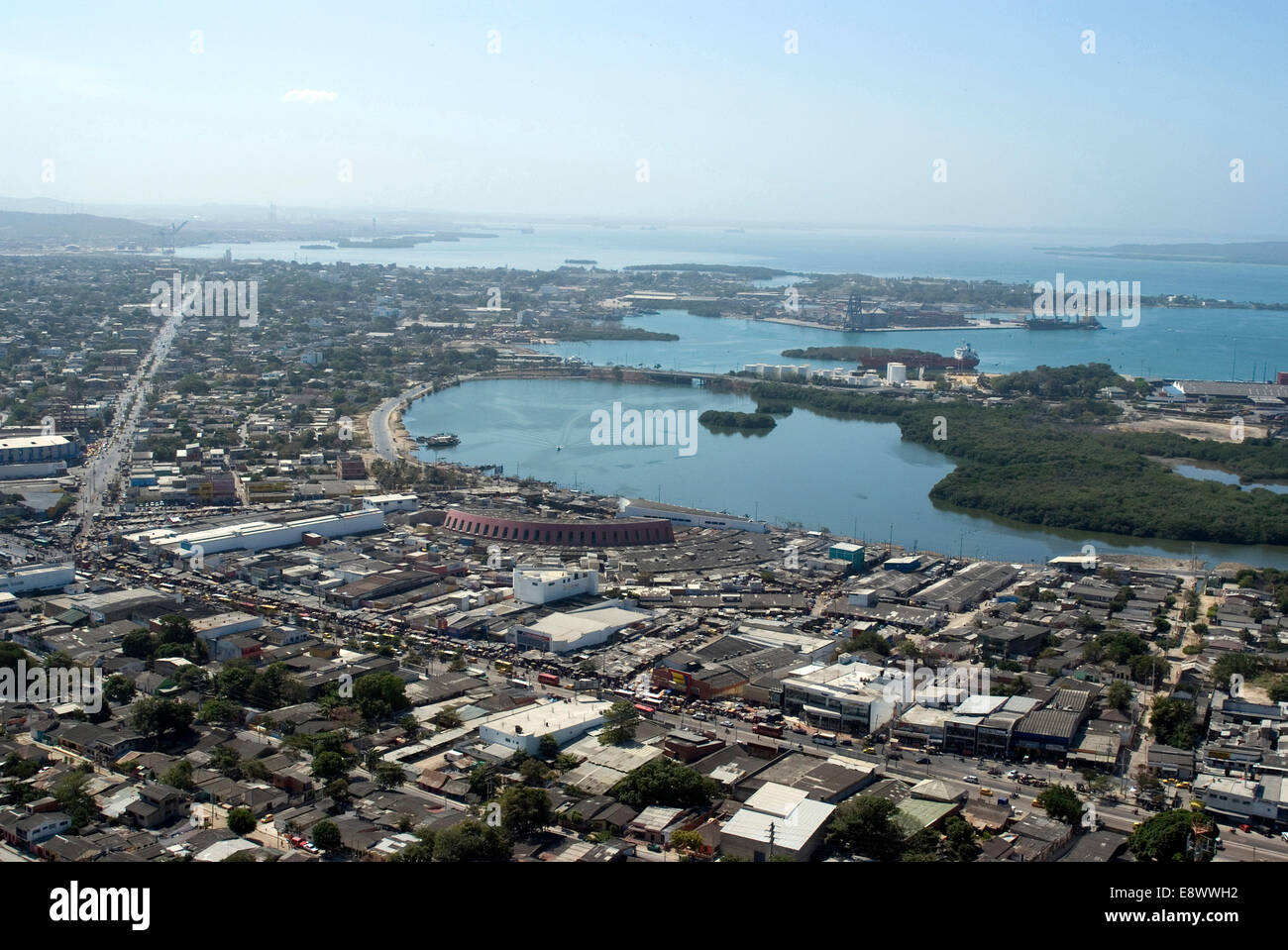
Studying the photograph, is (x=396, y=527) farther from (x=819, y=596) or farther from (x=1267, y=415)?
(x=1267, y=415)

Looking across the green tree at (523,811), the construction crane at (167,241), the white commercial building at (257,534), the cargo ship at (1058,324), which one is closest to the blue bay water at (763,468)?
the white commercial building at (257,534)

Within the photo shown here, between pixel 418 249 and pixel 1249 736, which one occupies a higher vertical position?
pixel 418 249

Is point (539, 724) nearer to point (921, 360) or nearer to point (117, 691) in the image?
point (117, 691)

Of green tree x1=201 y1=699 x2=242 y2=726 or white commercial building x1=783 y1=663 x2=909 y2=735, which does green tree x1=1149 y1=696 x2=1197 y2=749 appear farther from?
green tree x1=201 y1=699 x2=242 y2=726

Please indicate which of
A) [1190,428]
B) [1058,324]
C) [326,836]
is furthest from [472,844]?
[1058,324]

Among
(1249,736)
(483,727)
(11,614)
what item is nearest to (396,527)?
(11,614)
